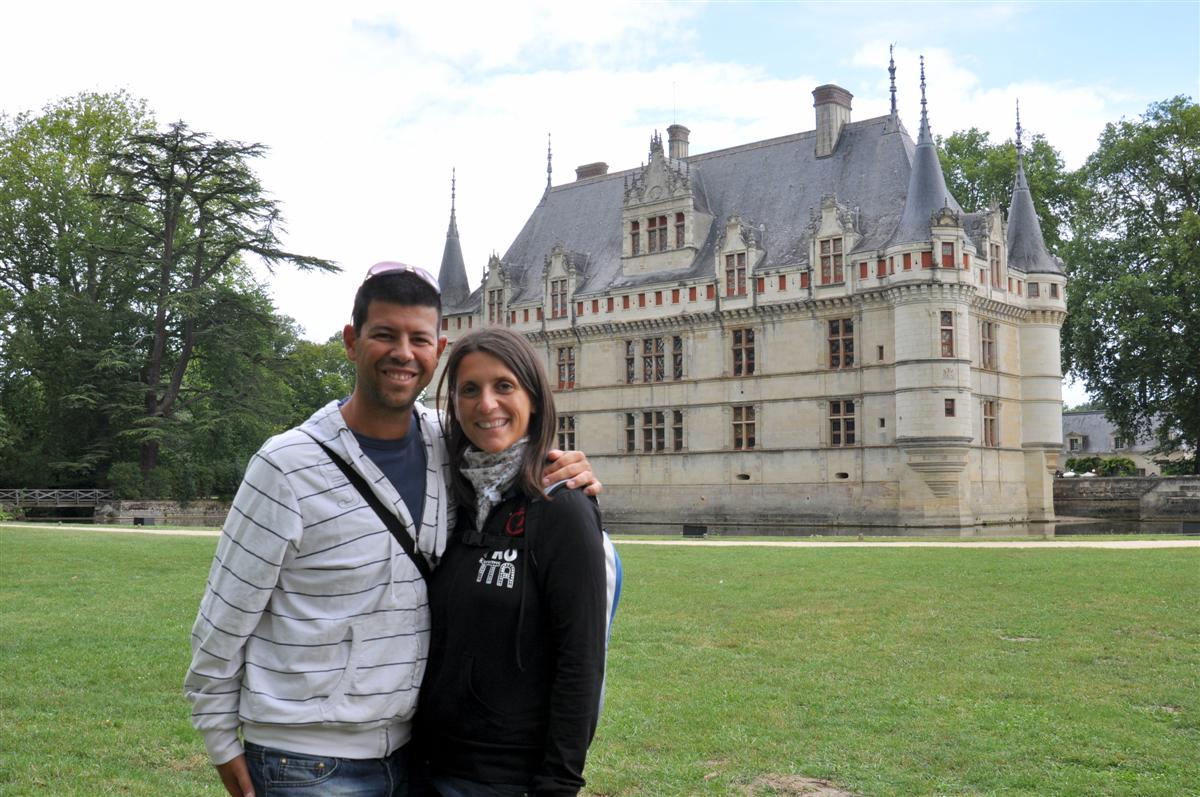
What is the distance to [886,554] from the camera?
64.4 feet

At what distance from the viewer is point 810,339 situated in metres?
35.5

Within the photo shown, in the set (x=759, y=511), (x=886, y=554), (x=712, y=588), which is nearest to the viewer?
(x=712, y=588)

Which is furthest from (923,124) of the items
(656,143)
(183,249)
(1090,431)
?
(1090,431)

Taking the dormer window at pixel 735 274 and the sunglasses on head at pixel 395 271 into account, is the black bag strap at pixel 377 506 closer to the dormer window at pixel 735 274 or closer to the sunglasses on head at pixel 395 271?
the sunglasses on head at pixel 395 271

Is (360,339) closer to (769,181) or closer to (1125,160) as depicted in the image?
(769,181)

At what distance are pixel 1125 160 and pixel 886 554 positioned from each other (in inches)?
1266

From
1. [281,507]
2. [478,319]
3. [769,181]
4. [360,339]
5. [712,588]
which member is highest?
[769,181]

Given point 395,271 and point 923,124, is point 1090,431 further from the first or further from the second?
point 395,271

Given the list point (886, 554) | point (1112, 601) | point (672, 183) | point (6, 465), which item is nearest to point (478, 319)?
point (672, 183)

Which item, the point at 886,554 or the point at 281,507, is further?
the point at 886,554

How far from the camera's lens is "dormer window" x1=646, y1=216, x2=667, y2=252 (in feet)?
130

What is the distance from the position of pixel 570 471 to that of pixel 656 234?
37371 millimetres

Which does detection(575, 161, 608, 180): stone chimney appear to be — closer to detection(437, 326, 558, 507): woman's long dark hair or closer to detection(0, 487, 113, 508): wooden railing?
detection(0, 487, 113, 508): wooden railing

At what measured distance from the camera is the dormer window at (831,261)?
34734 mm
